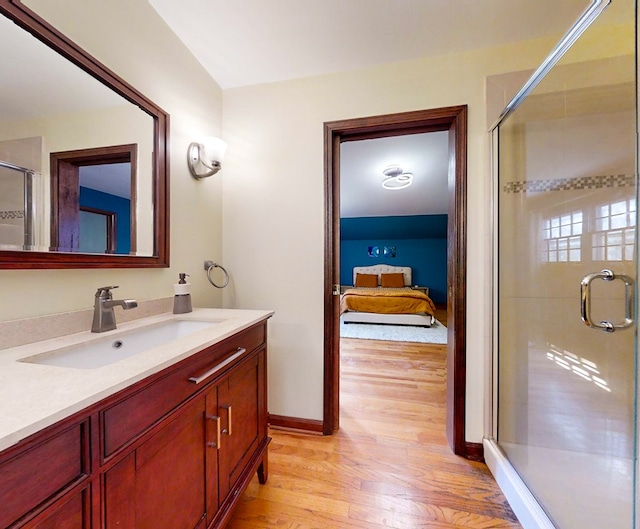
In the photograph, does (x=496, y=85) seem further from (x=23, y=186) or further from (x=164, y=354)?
(x=23, y=186)

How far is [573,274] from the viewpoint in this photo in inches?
50.7

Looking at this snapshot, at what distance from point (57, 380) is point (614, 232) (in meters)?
1.99

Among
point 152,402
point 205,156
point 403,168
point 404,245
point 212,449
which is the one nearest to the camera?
point 152,402

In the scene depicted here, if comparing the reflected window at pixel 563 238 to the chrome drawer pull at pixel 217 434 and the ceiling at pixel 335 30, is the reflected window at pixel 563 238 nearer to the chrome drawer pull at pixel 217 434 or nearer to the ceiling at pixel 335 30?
the ceiling at pixel 335 30

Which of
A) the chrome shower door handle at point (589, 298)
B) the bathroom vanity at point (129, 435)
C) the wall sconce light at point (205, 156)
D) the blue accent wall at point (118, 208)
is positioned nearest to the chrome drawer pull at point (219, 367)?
the bathroom vanity at point (129, 435)

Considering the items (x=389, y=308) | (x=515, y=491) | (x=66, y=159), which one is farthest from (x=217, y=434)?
(x=389, y=308)

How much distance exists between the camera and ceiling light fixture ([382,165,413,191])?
3424 mm

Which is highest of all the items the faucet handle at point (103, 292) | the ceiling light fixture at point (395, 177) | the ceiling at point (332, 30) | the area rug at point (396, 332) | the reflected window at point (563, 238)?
the ceiling at point (332, 30)

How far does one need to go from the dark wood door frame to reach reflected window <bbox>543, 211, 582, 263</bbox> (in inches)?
14.7

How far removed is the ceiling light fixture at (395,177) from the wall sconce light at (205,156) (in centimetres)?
240

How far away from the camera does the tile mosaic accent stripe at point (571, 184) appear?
121cm

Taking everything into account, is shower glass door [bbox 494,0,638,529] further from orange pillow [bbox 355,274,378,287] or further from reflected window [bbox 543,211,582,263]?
orange pillow [bbox 355,274,378,287]

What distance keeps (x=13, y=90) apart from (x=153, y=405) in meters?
1.05

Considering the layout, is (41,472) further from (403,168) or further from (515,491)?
(403,168)
